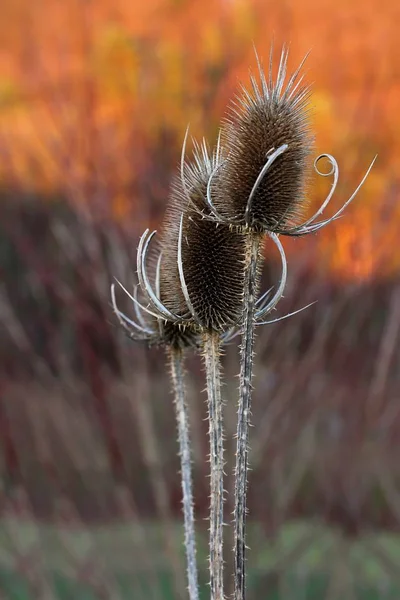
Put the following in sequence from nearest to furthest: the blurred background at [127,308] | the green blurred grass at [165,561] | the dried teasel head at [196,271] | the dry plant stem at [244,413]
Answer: the dry plant stem at [244,413] → the dried teasel head at [196,271] → the blurred background at [127,308] → the green blurred grass at [165,561]

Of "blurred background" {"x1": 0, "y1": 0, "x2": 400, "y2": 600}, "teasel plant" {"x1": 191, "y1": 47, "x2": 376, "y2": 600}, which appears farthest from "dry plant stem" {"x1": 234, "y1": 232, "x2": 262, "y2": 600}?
"blurred background" {"x1": 0, "y1": 0, "x2": 400, "y2": 600}

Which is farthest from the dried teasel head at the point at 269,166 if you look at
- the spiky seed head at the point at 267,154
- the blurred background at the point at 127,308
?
the blurred background at the point at 127,308

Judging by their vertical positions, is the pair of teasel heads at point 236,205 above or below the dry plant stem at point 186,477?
above

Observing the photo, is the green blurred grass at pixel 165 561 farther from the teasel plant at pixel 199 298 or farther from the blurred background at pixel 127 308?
the teasel plant at pixel 199 298

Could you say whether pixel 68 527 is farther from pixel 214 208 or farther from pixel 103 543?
pixel 214 208

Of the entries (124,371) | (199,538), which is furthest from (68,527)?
(124,371)

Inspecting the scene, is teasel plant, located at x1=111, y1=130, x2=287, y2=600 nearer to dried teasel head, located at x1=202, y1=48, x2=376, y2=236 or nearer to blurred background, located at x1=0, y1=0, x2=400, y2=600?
dried teasel head, located at x1=202, y1=48, x2=376, y2=236
